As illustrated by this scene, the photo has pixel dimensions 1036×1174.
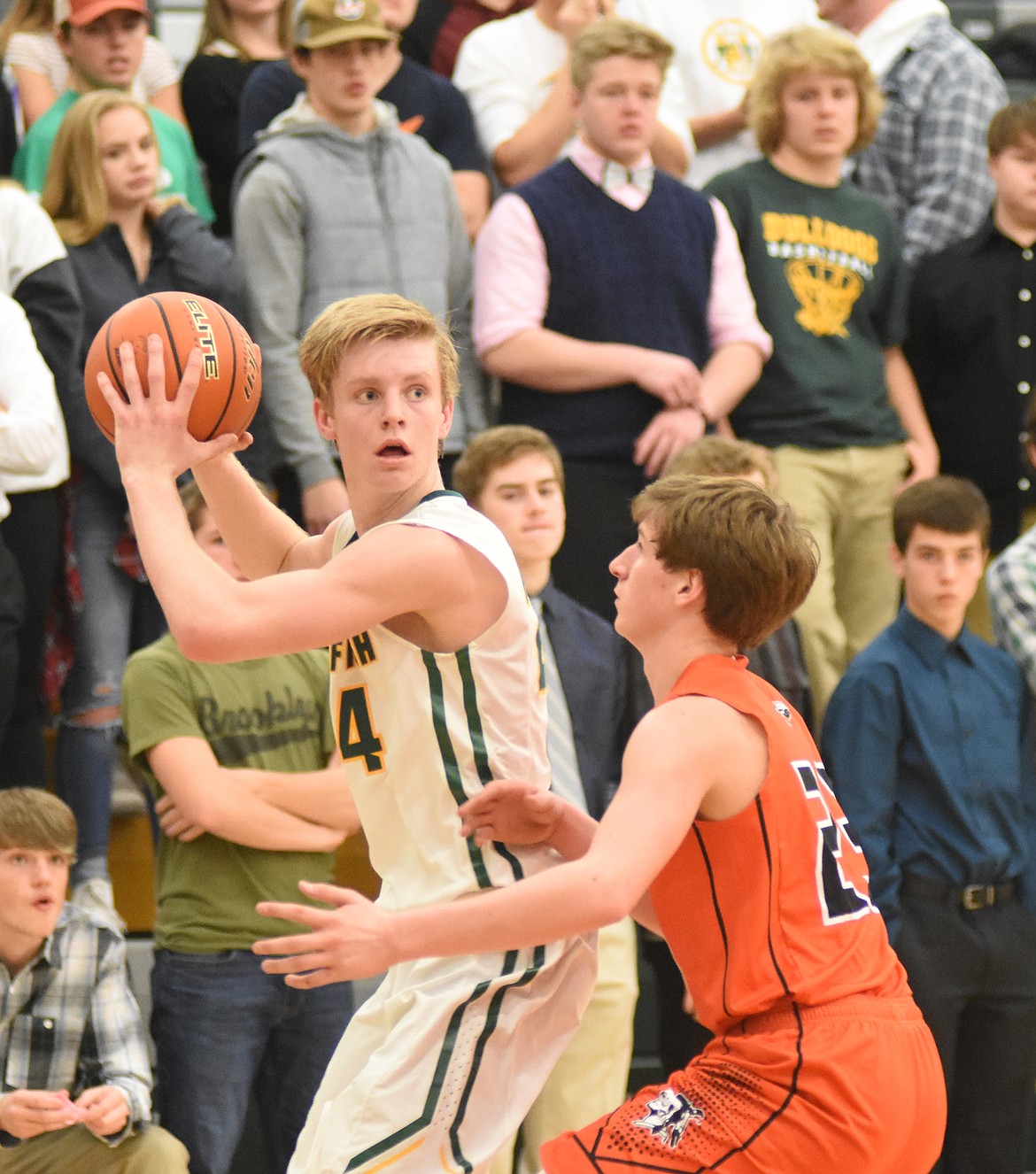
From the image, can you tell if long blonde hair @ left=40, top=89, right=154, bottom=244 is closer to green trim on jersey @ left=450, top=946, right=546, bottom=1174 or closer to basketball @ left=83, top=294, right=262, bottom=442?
basketball @ left=83, top=294, right=262, bottom=442

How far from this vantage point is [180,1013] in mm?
4574

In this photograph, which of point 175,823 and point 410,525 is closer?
point 410,525

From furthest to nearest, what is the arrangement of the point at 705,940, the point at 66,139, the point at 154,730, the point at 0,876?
the point at 66,139 → the point at 154,730 → the point at 0,876 → the point at 705,940

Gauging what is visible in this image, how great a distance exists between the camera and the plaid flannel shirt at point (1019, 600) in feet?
17.7

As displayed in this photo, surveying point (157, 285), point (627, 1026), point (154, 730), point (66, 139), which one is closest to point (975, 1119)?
point (627, 1026)

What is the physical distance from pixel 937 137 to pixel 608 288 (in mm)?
1842

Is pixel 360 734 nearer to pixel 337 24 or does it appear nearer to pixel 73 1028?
pixel 73 1028

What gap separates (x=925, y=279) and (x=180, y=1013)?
155 inches

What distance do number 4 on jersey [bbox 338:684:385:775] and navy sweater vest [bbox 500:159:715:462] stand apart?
2.74 metres

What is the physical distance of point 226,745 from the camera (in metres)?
4.79

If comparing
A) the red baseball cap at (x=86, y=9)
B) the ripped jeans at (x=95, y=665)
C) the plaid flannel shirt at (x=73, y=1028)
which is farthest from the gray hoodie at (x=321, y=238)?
the plaid flannel shirt at (x=73, y=1028)

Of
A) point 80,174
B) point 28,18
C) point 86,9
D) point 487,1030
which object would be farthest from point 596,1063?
point 28,18

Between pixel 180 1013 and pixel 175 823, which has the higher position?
pixel 175 823

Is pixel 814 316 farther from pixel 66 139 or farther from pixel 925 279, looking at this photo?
pixel 66 139
